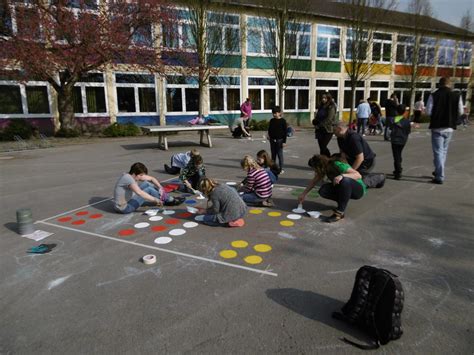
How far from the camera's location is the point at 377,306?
2.56 metres

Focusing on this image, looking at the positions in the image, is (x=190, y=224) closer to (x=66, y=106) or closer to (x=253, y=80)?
(x=66, y=106)

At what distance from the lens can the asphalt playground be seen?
2643 mm

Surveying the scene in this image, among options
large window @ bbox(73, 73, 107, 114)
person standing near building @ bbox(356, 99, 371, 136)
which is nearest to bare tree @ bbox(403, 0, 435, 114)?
person standing near building @ bbox(356, 99, 371, 136)

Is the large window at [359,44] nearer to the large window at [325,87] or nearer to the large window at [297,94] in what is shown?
the large window at [325,87]

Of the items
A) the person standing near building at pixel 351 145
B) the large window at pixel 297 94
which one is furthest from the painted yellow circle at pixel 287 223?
the large window at pixel 297 94

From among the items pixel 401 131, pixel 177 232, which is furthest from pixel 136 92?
pixel 177 232

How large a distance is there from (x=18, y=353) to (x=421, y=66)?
33.2 m

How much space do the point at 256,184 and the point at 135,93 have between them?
16.4 meters

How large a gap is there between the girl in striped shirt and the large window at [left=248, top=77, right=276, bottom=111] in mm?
18480

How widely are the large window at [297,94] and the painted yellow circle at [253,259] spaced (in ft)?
72.0

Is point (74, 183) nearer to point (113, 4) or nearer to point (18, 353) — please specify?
point (18, 353)

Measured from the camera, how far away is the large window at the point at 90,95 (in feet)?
61.6

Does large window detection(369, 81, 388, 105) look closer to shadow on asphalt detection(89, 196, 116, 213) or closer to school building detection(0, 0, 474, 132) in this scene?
school building detection(0, 0, 474, 132)

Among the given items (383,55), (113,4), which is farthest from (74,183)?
(383,55)
